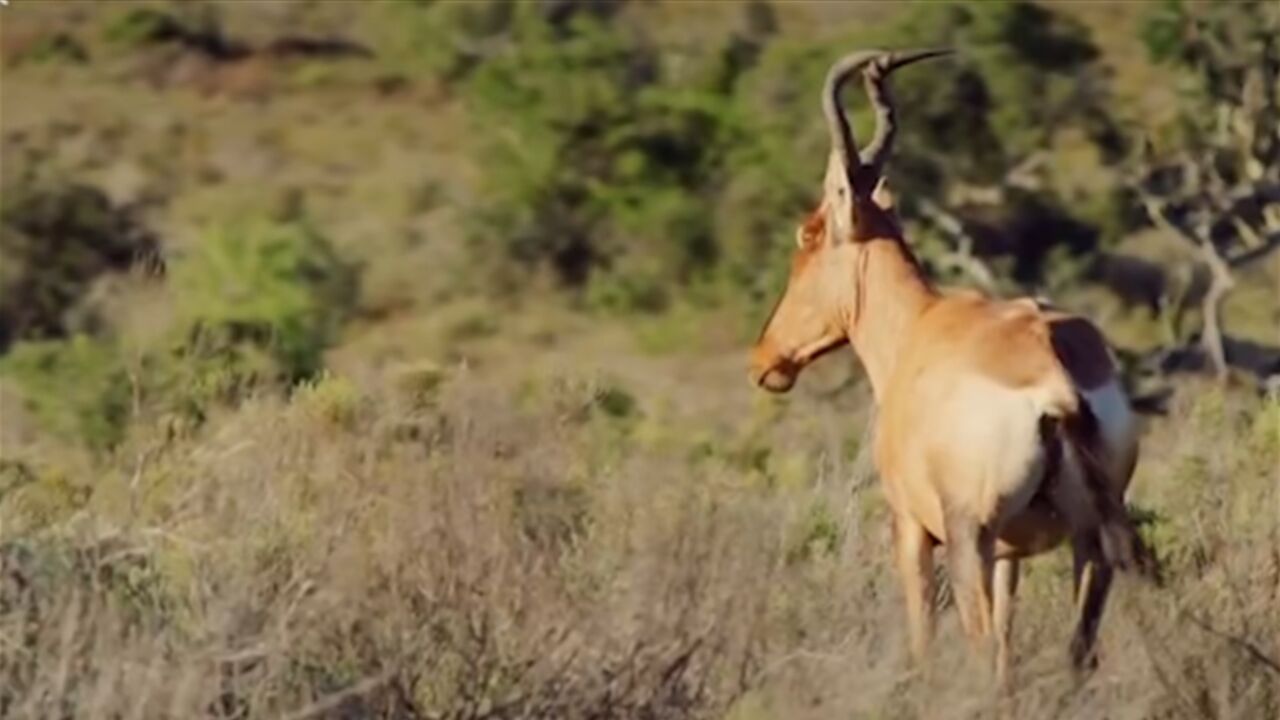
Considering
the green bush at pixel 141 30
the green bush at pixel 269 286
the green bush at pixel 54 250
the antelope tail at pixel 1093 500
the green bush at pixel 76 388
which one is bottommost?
the green bush at pixel 141 30

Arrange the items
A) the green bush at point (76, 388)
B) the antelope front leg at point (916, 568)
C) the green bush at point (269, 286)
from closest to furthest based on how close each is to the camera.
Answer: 1. the antelope front leg at point (916, 568)
2. the green bush at point (76, 388)
3. the green bush at point (269, 286)

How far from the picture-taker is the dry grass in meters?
7.39

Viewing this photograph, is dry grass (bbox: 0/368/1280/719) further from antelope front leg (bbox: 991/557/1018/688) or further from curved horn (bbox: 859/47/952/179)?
curved horn (bbox: 859/47/952/179)

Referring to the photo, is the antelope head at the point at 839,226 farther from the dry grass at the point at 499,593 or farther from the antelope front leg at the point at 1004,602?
the antelope front leg at the point at 1004,602

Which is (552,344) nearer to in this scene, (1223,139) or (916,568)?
(1223,139)

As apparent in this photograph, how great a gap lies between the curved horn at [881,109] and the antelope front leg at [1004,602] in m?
1.68

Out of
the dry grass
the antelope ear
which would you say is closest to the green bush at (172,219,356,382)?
the antelope ear

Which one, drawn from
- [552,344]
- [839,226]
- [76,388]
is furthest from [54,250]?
[839,226]

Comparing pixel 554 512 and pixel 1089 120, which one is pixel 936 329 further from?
pixel 1089 120

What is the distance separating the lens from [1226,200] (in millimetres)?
26766

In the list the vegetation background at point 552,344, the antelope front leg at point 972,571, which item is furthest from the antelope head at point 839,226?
the antelope front leg at point 972,571

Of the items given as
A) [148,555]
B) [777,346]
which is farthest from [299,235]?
[148,555]

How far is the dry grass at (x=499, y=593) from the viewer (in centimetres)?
739

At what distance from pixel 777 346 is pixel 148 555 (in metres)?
3.18
